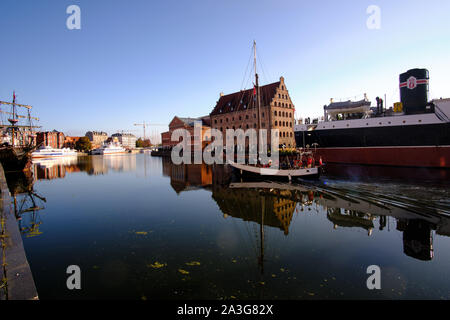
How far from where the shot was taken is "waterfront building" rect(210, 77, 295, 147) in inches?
2259

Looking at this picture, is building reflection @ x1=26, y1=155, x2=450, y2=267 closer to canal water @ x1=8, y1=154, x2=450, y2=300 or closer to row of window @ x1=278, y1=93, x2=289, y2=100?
canal water @ x1=8, y1=154, x2=450, y2=300

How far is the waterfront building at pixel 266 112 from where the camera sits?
57375 millimetres

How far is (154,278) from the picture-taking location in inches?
249

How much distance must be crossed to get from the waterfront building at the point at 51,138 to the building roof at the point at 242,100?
118619 millimetres

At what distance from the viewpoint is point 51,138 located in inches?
5364

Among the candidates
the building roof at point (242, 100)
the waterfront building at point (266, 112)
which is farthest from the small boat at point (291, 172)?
the building roof at point (242, 100)

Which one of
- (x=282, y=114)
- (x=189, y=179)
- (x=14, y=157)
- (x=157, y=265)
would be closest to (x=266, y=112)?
(x=282, y=114)

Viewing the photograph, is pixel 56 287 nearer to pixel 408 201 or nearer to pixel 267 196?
pixel 267 196

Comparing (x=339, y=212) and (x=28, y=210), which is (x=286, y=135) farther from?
(x=28, y=210)

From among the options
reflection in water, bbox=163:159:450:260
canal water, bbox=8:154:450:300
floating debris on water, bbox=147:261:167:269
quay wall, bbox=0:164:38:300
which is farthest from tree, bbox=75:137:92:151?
floating debris on water, bbox=147:261:167:269

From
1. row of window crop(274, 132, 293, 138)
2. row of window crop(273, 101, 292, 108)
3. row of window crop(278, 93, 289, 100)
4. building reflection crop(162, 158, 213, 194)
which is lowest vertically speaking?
building reflection crop(162, 158, 213, 194)

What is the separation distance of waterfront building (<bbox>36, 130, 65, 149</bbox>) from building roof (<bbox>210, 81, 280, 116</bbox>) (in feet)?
389

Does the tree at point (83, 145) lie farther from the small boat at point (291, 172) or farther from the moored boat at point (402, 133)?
the small boat at point (291, 172)
